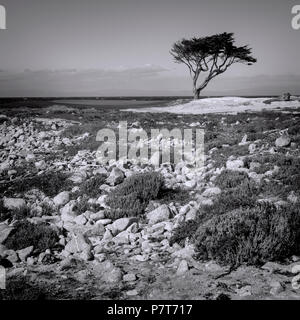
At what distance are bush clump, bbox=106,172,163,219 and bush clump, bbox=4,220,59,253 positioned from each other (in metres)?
1.25

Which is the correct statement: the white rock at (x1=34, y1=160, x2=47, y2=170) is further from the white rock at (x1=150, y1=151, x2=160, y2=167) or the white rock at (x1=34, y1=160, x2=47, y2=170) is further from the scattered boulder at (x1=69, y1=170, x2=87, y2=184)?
the white rock at (x1=150, y1=151, x2=160, y2=167)

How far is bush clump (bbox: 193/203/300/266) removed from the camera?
13.9ft

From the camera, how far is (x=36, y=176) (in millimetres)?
8633

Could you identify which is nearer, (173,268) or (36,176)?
(173,268)

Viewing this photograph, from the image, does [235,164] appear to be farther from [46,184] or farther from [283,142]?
[46,184]

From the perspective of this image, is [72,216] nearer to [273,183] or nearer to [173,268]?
[173,268]

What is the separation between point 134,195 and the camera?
259 inches

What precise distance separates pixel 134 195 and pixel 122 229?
3.72ft

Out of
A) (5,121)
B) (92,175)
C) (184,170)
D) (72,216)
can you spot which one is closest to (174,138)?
(184,170)

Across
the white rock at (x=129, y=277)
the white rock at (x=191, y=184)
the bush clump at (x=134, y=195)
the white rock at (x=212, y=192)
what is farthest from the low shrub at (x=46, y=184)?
the white rock at (x=129, y=277)

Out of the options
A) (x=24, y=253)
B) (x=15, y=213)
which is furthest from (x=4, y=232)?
(x=15, y=213)

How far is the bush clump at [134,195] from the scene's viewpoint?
6152mm

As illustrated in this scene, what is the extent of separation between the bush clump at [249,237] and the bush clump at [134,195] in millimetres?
1737
